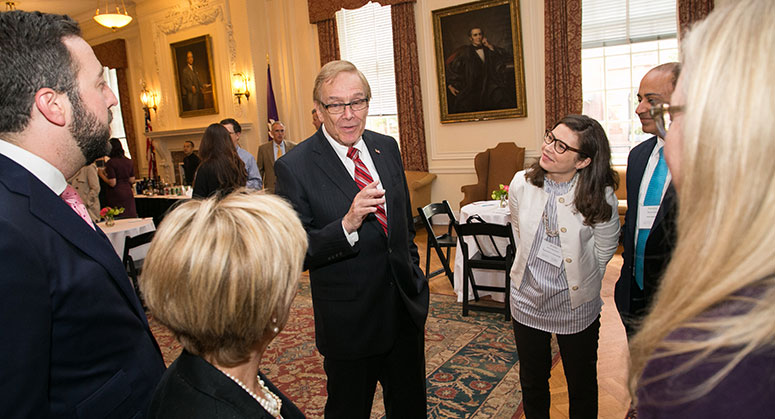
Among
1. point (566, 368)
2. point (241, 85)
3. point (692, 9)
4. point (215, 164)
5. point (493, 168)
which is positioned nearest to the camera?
point (566, 368)

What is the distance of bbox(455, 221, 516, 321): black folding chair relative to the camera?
3975 millimetres

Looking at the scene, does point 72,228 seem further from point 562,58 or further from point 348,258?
point 562,58

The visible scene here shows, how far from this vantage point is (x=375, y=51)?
28.4ft

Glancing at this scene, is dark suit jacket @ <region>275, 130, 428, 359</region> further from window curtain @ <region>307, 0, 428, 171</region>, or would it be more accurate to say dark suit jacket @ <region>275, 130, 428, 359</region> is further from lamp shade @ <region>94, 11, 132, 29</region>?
lamp shade @ <region>94, 11, 132, 29</region>

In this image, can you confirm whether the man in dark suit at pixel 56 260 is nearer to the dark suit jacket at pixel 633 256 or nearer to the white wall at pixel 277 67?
the dark suit jacket at pixel 633 256

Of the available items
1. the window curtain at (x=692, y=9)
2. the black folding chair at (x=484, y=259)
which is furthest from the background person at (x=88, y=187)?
the window curtain at (x=692, y=9)

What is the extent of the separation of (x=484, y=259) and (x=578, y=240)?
96.7 inches

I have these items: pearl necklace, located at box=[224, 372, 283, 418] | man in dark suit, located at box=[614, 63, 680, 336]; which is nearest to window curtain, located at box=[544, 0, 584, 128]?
man in dark suit, located at box=[614, 63, 680, 336]

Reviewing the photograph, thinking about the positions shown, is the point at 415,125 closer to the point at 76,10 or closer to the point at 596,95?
the point at 596,95

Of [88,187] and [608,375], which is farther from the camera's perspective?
[88,187]

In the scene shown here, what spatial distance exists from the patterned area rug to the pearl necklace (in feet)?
6.27

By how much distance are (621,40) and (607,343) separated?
4.87 meters

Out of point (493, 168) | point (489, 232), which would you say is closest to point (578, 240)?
point (489, 232)

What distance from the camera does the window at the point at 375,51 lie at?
8516mm
